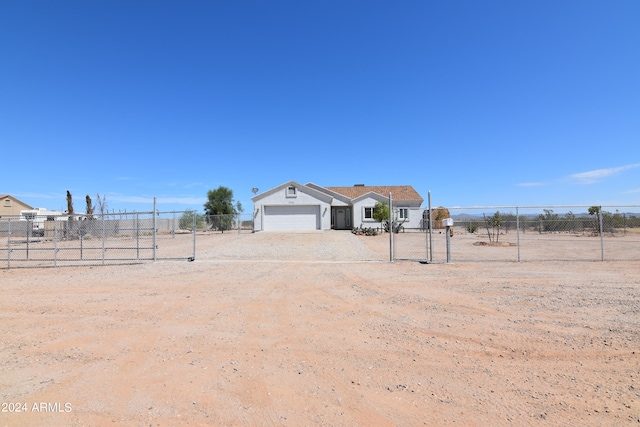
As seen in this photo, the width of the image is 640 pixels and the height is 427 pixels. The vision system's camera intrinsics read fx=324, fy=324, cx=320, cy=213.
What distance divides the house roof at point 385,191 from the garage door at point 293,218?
6.98 meters

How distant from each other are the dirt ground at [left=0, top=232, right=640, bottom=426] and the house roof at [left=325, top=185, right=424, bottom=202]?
2771cm

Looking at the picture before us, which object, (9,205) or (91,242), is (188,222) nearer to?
(91,242)

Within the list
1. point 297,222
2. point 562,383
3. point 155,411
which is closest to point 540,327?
point 562,383

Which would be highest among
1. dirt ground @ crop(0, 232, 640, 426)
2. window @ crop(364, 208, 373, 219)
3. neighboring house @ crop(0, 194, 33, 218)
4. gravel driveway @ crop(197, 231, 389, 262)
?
neighboring house @ crop(0, 194, 33, 218)

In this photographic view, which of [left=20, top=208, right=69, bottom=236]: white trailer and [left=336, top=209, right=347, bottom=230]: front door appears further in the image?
[left=336, top=209, right=347, bottom=230]: front door

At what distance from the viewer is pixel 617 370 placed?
360 cm

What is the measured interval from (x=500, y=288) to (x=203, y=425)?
7359mm

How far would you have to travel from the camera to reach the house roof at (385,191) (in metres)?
35.8

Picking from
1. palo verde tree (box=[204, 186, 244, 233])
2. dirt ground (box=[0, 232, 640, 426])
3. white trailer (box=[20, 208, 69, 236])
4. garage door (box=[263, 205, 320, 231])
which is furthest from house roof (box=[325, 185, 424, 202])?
dirt ground (box=[0, 232, 640, 426])

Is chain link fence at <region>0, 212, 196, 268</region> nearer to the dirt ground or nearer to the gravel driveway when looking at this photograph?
the gravel driveway

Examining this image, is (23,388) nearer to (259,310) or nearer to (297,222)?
(259,310)

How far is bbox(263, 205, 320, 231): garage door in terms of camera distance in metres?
30.9

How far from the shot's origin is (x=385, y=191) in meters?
37.7

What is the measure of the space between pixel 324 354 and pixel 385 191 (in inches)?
1365
